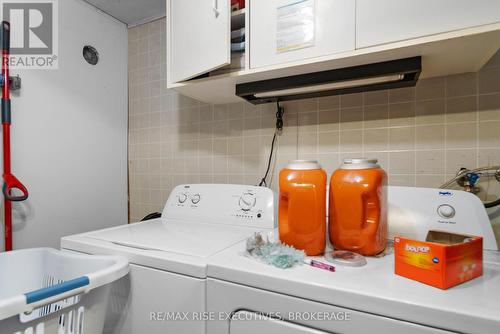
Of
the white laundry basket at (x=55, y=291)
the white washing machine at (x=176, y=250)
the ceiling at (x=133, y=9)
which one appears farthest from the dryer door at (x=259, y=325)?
the ceiling at (x=133, y=9)

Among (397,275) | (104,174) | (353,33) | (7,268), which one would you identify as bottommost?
(7,268)

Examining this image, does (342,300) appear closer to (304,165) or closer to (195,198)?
(304,165)

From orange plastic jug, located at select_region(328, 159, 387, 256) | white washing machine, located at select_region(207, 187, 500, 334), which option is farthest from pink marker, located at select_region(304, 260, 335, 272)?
orange plastic jug, located at select_region(328, 159, 387, 256)

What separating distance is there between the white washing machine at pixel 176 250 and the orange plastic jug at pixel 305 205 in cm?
25

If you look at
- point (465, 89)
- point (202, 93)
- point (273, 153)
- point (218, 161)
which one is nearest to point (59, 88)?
point (202, 93)

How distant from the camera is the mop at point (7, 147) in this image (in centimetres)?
119

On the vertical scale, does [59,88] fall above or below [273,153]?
above

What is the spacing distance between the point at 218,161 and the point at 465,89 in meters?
1.22

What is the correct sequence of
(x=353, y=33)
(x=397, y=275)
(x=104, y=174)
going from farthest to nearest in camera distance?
(x=104, y=174), (x=353, y=33), (x=397, y=275)

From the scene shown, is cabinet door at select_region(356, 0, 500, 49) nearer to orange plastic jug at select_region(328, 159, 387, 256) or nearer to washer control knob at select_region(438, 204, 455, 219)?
orange plastic jug at select_region(328, 159, 387, 256)

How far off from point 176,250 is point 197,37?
Result: 85cm

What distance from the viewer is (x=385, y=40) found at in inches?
31.6

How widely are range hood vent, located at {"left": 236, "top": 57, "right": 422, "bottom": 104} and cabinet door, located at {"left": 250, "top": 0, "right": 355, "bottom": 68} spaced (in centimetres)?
12

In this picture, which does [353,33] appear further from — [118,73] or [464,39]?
[118,73]
